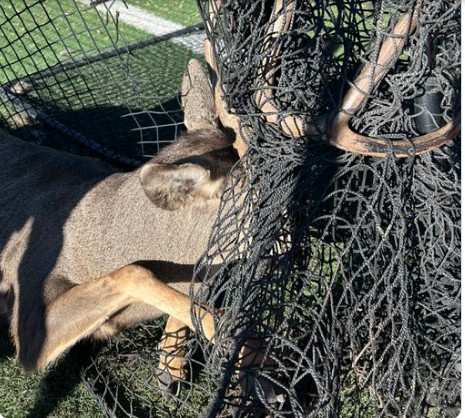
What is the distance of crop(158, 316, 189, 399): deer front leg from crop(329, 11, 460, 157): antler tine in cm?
158

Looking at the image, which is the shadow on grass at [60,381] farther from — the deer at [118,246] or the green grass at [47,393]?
the deer at [118,246]

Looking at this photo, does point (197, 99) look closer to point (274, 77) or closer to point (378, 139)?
point (274, 77)

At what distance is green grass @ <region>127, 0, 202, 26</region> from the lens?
9.94 metres

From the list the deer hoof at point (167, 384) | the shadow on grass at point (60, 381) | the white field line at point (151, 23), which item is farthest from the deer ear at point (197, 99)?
the white field line at point (151, 23)

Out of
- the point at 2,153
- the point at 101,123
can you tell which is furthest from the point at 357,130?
the point at 101,123

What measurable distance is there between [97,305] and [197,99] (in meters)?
1.24

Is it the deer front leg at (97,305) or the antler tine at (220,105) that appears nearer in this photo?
the antler tine at (220,105)

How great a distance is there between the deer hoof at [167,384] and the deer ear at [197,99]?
4.38 feet

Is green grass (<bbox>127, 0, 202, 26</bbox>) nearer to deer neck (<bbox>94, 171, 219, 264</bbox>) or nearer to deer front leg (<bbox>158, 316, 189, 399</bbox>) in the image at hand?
deer neck (<bbox>94, 171, 219, 264</bbox>)

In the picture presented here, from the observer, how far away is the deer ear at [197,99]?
4.11 metres

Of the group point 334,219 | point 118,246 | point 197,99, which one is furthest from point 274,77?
point 118,246

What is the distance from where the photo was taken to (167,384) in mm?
4098

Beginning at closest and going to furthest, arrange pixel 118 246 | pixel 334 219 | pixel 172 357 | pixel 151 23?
1. pixel 334 219
2. pixel 172 357
3. pixel 118 246
4. pixel 151 23

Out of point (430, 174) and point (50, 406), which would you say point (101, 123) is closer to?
point (50, 406)
